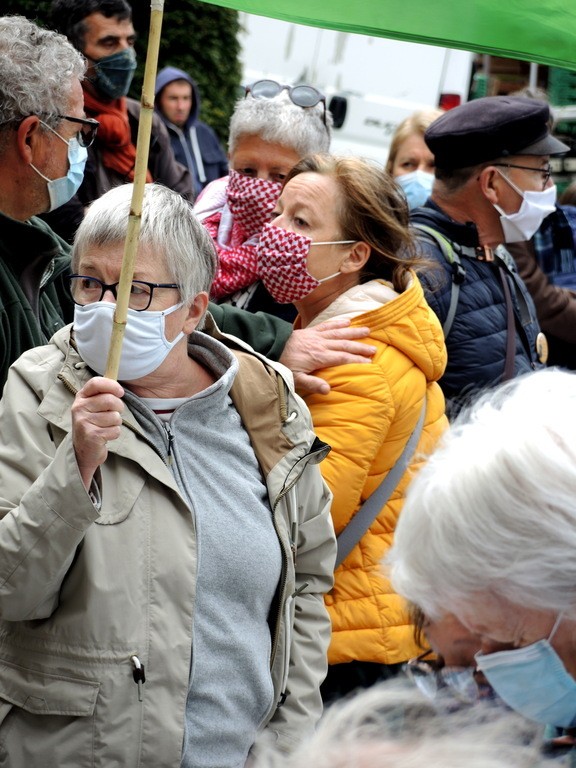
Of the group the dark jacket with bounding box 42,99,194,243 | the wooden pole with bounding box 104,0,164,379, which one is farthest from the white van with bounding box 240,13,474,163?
the wooden pole with bounding box 104,0,164,379

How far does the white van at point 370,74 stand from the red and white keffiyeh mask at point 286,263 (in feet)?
22.3

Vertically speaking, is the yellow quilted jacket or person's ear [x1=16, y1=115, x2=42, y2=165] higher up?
person's ear [x1=16, y1=115, x2=42, y2=165]

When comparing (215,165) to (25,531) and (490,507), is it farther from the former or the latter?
(490,507)

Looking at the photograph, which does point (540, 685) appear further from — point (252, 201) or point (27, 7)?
point (27, 7)

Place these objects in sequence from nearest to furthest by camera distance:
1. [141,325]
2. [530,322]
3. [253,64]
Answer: [141,325]
[530,322]
[253,64]

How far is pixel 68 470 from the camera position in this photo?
2.38 metres

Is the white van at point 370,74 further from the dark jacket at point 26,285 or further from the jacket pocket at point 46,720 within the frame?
the jacket pocket at point 46,720

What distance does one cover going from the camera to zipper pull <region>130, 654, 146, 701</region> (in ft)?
8.07

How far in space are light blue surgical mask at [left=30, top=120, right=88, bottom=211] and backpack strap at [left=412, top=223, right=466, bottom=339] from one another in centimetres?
139

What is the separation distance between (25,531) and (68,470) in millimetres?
164

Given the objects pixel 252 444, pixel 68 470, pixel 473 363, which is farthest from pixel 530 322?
pixel 68 470

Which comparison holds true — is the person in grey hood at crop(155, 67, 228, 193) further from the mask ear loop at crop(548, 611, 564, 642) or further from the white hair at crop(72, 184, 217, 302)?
the mask ear loop at crop(548, 611, 564, 642)

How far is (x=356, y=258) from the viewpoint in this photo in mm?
3699

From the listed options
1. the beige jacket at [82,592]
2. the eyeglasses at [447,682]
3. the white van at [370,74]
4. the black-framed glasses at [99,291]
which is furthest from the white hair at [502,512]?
the white van at [370,74]
